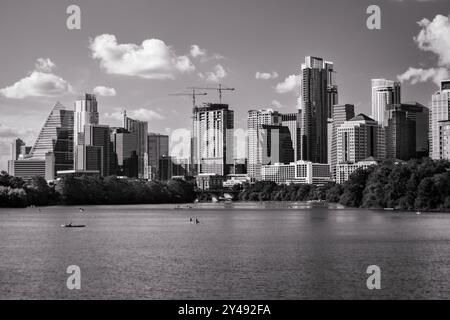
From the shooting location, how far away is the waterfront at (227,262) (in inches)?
1720

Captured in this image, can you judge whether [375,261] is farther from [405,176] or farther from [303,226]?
[405,176]

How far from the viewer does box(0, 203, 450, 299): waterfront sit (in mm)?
43688

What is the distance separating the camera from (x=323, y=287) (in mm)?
44844

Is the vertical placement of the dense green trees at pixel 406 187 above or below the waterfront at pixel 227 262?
above

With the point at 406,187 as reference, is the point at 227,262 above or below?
below

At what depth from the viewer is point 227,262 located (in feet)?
185

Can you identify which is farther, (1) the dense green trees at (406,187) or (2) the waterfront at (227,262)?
(1) the dense green trees at (406,187)

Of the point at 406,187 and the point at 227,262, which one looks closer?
the point at 227,262

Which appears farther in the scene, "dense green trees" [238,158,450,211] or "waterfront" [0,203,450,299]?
"dense green trees" [238,158,450,211]

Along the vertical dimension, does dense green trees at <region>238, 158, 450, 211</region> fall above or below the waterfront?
above

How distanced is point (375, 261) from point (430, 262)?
3.99 metres
